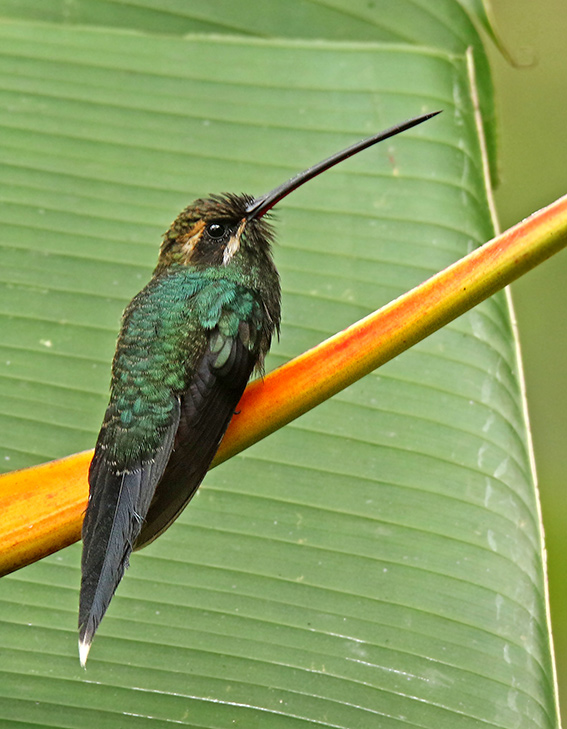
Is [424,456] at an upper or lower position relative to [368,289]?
lower

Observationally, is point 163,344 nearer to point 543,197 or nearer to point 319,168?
point 319,168

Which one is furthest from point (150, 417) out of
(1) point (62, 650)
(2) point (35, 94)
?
(2) point (35, 94)

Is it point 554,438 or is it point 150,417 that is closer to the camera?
point 150,417

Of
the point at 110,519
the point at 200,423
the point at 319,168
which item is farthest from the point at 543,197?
the point at 110,519

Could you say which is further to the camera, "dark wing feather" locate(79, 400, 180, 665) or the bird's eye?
the bird's eye

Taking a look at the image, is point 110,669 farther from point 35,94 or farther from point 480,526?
point 35,94

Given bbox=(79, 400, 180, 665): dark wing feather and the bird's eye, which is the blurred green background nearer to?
Answer: the bird's eye

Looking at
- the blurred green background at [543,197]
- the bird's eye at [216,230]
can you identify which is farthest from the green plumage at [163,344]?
the blurred green background at [543,197]

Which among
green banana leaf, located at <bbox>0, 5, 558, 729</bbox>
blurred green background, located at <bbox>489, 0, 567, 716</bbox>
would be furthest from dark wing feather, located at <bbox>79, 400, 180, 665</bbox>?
blurred green background, located at <bbox>489, 0, 567, 716</bbox>
